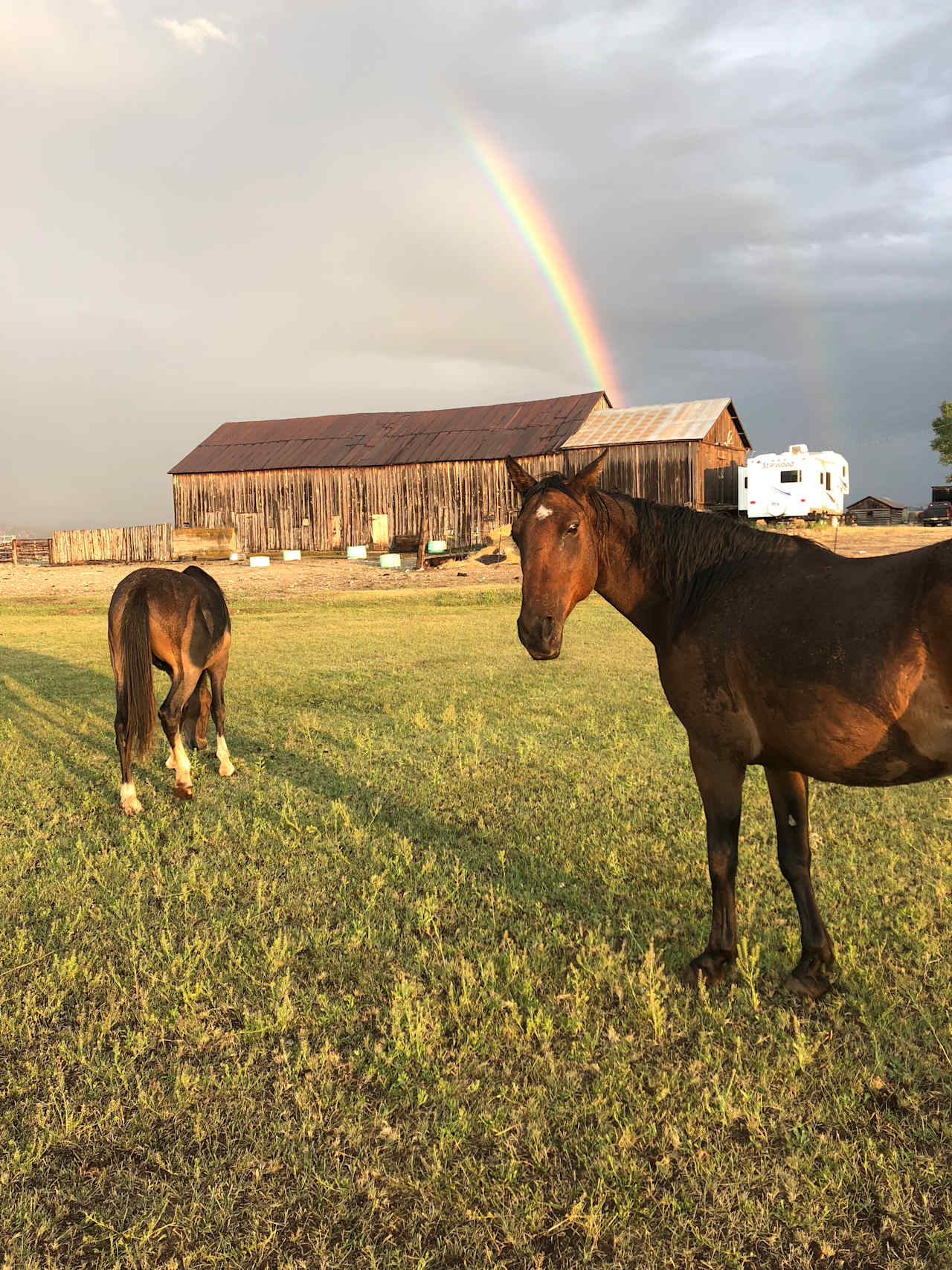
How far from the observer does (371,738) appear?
352 inches

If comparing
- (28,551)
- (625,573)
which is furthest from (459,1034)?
(28,551)

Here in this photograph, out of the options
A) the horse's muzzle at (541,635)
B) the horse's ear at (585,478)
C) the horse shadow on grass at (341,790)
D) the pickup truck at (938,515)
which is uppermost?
the pickup truck at (938,515)

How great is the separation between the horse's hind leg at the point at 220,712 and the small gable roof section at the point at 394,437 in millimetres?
39544

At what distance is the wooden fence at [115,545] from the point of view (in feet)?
153

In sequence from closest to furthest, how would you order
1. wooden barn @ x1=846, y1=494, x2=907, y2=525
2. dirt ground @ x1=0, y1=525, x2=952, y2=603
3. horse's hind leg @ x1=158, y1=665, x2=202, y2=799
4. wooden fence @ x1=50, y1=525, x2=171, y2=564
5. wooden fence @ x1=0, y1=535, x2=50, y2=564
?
horse's hind leg @ x1=158, y1=665, x2=202, y2=799 < dirt ground @ x1=0, y1=525, x2=952, y2=603 < wooden fence @ x1=50, y1=525, x2=171, y2=564 < wooden fence @ x1=0, y1=535, x2=50, y2=564 < wooden barn @ x1=846, y1=494, x2=907, y2=525

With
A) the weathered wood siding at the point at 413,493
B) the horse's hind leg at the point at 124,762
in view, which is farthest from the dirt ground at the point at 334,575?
the horse's hind leg at the point at 124,762

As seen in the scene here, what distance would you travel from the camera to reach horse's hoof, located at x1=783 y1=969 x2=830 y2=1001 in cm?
380

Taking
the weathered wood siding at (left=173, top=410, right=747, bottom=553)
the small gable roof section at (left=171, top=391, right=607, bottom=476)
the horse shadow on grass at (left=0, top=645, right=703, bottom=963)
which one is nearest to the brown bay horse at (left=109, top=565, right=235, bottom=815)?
the horse shadow on grass at (left=0, top=645, right=703, bottom=963)

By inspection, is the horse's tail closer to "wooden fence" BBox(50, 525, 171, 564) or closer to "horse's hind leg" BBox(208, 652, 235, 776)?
"horse's hind leg" BBox(208, 652, 235, 776)

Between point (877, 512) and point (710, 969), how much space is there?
8636 centimetres

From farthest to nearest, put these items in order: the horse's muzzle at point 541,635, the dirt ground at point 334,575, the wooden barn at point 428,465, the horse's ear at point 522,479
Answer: the wooden barn at point 428,465 < the dirt ground at point 334,575 < the horse's ear at point 522,479 < the horse's muzzle at point 541,635

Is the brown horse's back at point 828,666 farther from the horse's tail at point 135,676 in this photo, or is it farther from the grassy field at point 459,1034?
the horse's tail at point 135,676

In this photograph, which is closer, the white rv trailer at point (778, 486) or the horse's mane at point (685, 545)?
the horse's mane at point (685, 545)

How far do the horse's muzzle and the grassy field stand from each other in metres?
1.71
